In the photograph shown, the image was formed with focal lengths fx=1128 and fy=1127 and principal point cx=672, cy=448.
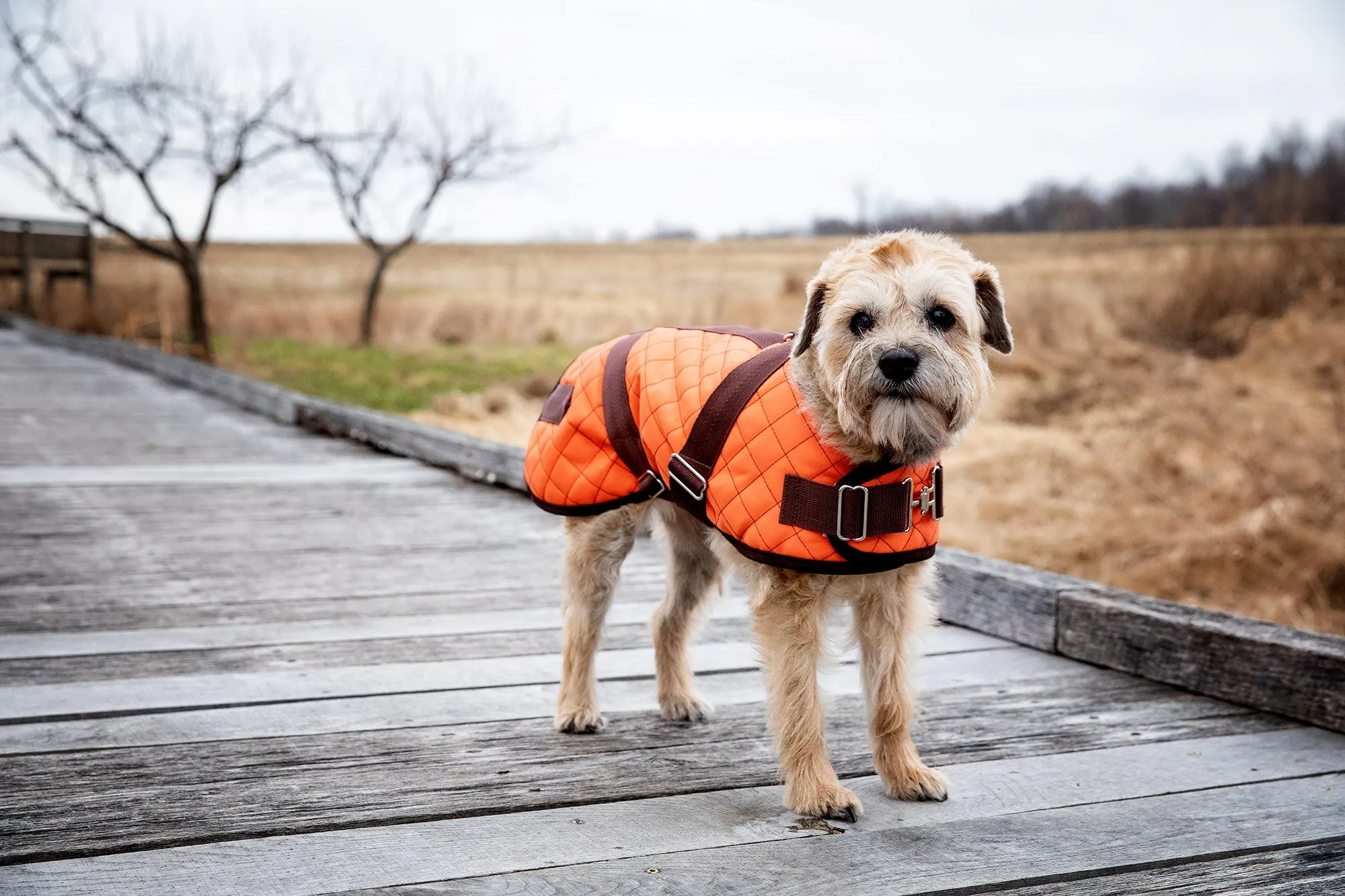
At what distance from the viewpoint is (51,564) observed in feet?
14.7

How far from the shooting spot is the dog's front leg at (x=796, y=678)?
2.49 m

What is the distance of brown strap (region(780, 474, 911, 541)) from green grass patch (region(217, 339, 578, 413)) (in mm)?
10811

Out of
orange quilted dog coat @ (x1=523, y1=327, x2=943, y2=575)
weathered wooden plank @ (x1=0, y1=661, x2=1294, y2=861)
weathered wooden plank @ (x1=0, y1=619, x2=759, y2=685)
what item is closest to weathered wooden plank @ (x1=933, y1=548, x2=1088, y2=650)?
weathered wooden plank @ (x1=0, y1=619, x2=759, y2=685)

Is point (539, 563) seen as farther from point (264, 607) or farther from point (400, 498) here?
point (400, 498)

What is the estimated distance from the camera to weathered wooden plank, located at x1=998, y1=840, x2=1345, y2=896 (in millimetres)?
2078

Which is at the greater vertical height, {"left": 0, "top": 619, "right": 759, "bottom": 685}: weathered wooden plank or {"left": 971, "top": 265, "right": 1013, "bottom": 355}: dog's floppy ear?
{"left": 971, "top": 265, "right": 1013, "bottom": 355}: dog's floppy ear

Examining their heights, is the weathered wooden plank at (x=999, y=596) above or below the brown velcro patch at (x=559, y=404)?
below

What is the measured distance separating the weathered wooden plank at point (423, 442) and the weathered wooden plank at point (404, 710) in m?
2.93

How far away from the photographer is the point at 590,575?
303cm

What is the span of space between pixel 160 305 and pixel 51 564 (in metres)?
18.1

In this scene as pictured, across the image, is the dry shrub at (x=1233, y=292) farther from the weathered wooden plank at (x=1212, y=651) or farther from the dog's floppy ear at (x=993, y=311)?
the dog's floppy ear at (x=993, y=311)

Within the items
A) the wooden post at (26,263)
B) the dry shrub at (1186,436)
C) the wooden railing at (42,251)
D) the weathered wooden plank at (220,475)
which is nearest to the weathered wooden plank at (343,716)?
the weathered wooden plank at (220,475)

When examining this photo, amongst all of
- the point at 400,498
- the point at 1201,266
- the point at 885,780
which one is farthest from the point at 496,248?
the point at 885,780

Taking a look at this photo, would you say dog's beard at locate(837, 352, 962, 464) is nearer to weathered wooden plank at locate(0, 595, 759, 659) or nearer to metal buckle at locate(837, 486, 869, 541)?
metal buckle at locate(837, 486, 869, 541)
